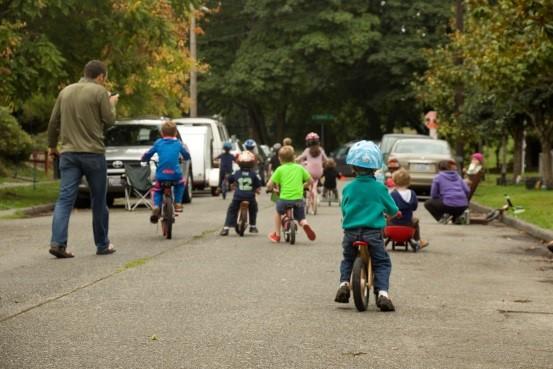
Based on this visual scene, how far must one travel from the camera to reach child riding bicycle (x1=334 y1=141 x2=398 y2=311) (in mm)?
10148

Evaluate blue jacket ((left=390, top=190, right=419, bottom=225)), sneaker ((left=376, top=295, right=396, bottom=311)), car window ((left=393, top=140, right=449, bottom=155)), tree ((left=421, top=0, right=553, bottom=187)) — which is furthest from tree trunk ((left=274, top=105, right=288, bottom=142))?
sneaker ((left=376, top=295, right=396, bottom=311))

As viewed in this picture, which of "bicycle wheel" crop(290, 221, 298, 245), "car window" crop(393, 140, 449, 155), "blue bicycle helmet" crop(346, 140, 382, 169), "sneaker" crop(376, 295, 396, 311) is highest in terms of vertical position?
"blue bicycle helmet" crop(346, 140, 382, 169)

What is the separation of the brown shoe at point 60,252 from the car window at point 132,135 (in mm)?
13184

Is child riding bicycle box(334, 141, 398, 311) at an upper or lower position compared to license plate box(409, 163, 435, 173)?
upper

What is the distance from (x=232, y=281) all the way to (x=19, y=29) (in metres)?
15.9

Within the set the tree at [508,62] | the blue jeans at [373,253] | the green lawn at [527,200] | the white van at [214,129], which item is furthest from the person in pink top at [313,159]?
the blue jeans at [373,253]

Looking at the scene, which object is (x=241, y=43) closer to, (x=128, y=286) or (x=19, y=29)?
(x=19, y=29)

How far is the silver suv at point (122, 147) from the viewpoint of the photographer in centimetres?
2566

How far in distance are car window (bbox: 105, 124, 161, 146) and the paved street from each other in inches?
416

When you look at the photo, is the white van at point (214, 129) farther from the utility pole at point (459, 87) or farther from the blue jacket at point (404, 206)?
the blue jacket at point (404, 206)

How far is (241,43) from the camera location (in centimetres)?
6106

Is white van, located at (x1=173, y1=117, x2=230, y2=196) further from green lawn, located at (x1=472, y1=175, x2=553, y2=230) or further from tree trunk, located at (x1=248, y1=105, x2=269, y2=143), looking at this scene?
tree trunk, located at (x1=248, y1=105, x2=269, y2=143)

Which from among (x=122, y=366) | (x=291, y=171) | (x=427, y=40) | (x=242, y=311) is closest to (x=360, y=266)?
(x=242, y=311)

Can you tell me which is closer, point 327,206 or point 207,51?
point 327,206
